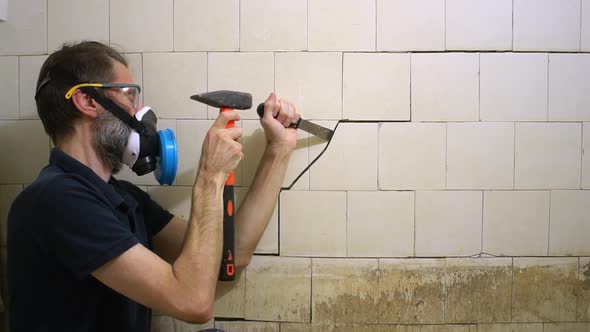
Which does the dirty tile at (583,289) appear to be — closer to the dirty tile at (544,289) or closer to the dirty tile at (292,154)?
the dirty tile at (544,289)

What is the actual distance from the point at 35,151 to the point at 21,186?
0.47 feet

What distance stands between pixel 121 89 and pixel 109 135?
0.48ft

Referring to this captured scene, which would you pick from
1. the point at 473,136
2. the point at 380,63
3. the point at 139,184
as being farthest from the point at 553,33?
the point at 139,184

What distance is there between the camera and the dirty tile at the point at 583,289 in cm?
139

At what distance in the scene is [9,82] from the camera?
1425 millimetres

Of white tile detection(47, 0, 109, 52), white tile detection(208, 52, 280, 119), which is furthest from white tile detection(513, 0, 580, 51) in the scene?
white tile detection(47, 0, 109, 52)

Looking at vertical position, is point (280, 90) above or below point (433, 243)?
above

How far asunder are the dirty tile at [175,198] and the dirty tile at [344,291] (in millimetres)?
507

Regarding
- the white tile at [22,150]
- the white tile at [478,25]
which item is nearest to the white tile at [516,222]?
the white tile at [478,25]

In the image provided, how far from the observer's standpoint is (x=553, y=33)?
1372mm

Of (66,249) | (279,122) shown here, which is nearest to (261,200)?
(279,122)

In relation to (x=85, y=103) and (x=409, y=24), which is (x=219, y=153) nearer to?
(x=85, y=103)

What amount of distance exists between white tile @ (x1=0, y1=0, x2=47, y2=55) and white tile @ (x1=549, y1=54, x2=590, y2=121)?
1.83 meters

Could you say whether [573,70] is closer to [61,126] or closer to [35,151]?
[61,126]
